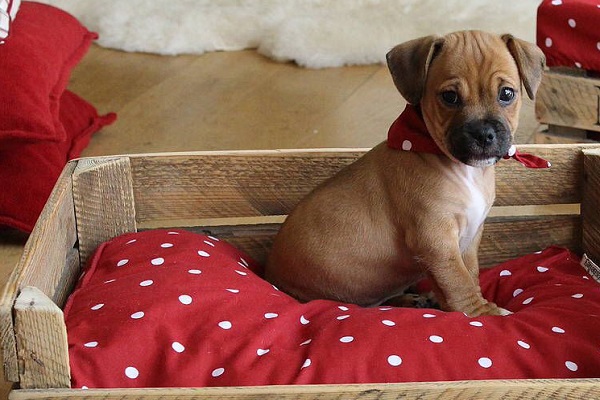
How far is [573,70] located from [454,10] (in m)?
1.36

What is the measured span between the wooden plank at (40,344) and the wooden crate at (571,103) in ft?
4.52

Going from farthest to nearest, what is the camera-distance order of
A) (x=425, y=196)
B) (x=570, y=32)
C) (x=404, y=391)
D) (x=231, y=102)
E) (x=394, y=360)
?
(x=231, y=102) → (x=570, y=32) → (x=425, y=196) → (x=394, y=360) → (x=404, y=391)

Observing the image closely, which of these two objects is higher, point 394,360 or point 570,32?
point 570,32

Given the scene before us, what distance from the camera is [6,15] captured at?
8.10 ft

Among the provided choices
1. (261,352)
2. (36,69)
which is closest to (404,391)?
(261,352)

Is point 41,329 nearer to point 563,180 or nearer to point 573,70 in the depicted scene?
point 563,180

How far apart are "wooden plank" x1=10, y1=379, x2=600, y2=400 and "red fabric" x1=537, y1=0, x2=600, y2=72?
1.15 metres

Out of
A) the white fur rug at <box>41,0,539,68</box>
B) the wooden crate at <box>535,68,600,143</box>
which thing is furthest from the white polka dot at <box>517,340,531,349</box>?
the white fur rug at <box>41,0,539,68</box>

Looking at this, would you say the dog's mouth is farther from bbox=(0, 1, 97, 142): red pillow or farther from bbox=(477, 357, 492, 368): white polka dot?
bbox=(0, 1, 97, 142): red pillow

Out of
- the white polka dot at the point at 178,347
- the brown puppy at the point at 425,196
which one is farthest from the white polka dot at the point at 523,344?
the white polka dot at the point at 178,347

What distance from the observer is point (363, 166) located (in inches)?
63.1

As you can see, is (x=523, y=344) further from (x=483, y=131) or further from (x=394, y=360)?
(x=483, y=131)

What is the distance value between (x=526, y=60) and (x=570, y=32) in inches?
26.8

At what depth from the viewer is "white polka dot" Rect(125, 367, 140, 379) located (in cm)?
125
